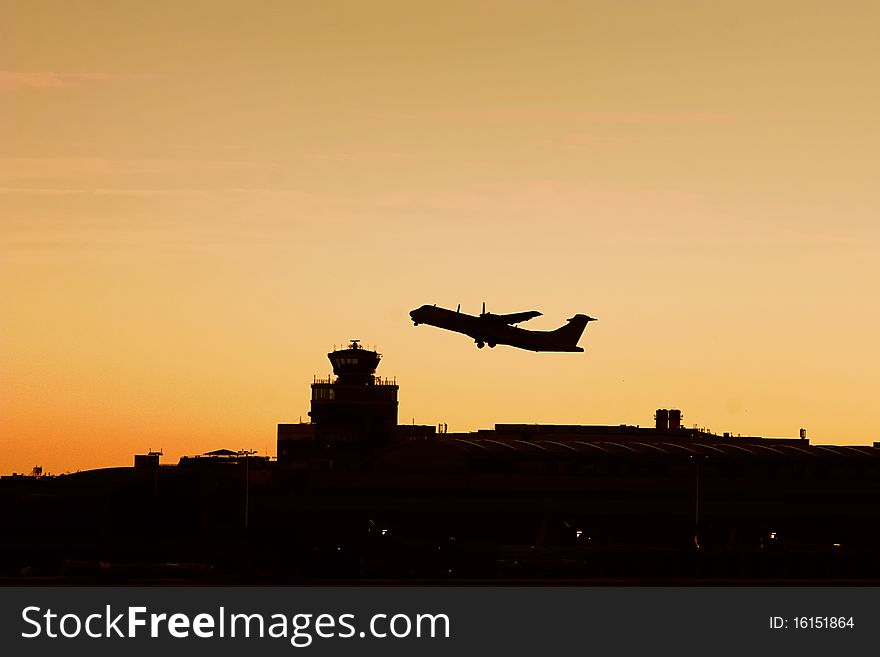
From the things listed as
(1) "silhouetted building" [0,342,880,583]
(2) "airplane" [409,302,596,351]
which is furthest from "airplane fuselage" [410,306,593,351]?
(1) "silhouetted building" [0,342,880,583]

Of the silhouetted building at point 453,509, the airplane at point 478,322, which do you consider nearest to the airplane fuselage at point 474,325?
the airplane at point 478,322

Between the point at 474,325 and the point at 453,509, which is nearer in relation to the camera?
the point at 474,325

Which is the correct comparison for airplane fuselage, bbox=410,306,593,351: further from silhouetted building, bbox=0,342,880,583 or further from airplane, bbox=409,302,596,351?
silhouetted building, bbox=0,342,880,583

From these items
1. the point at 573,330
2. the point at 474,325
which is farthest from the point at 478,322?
the point at 573,330

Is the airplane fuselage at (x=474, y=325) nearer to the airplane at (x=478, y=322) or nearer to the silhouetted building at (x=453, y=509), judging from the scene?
the airplane at (x=478, y=322)

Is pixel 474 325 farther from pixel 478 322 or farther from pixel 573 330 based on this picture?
pixel 573 330

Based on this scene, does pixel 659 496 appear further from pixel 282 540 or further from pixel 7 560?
pixel 7 560

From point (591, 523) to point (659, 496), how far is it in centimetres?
984

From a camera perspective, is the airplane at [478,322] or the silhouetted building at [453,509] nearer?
the airplane at [478,322]

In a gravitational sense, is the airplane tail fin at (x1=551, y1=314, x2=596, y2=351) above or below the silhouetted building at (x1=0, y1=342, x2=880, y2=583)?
above

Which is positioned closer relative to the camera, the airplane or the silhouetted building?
the airplane

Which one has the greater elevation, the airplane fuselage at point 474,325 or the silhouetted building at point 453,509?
the airplane fuselage at point 474,325

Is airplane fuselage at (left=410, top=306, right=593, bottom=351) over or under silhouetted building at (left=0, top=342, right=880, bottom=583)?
over

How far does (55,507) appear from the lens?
182 metres
